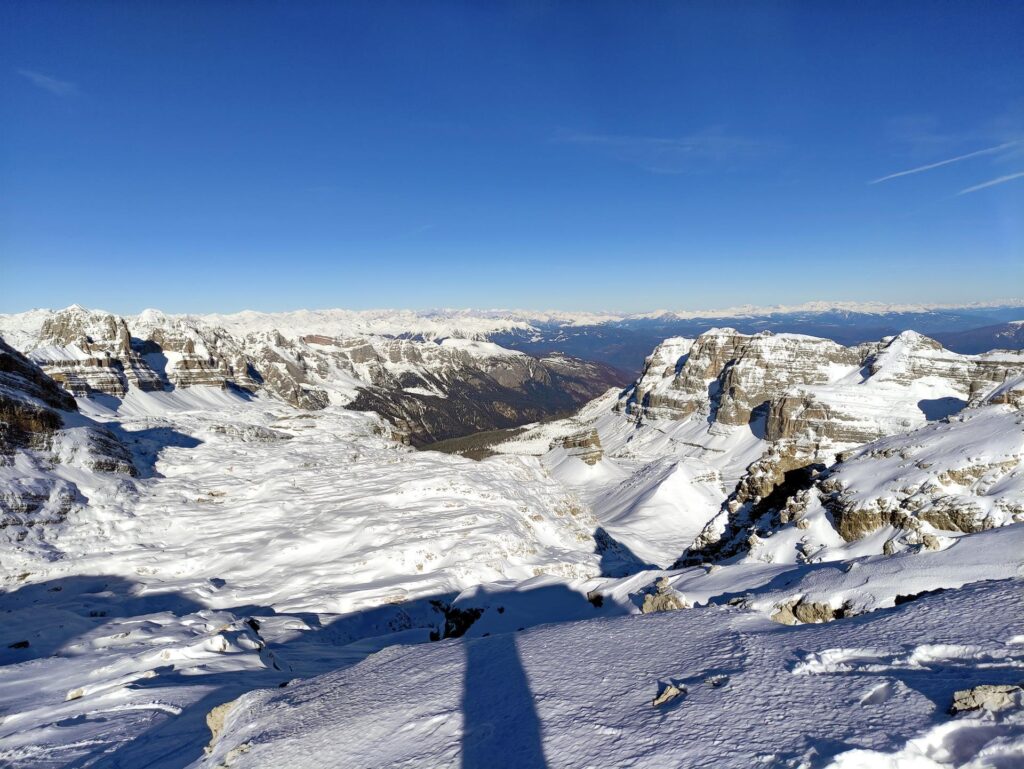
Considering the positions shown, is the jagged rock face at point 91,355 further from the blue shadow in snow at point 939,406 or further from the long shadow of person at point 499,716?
the blue shadow in snow at point 939,406

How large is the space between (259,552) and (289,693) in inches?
1201

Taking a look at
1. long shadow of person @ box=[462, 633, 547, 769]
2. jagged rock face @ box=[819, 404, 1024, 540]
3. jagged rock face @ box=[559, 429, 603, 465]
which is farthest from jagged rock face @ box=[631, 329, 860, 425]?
long shadow of person @ box=[462, 633, 547, 769]

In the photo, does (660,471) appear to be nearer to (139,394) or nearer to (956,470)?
(956,470)

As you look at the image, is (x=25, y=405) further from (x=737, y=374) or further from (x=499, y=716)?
(x=737, y=374)

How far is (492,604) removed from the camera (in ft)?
87.1

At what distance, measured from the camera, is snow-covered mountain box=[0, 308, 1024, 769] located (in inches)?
319

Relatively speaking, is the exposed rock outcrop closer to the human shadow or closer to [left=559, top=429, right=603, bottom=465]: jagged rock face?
the human shadow

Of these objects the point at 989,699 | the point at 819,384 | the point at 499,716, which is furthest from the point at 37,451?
the point at 819,384

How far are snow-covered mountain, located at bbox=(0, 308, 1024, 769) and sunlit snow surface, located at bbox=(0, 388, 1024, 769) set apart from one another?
83 millimetres

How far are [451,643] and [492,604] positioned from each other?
12.0 m

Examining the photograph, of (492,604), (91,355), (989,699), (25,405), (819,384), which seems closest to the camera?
(989,699)

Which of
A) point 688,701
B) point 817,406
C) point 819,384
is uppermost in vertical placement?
point 688,701

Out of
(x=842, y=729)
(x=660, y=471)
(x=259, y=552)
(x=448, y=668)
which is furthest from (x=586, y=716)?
(x=660, y=471)

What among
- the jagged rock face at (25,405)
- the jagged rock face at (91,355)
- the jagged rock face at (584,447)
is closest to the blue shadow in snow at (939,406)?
the jagged rock face at (584,447)
